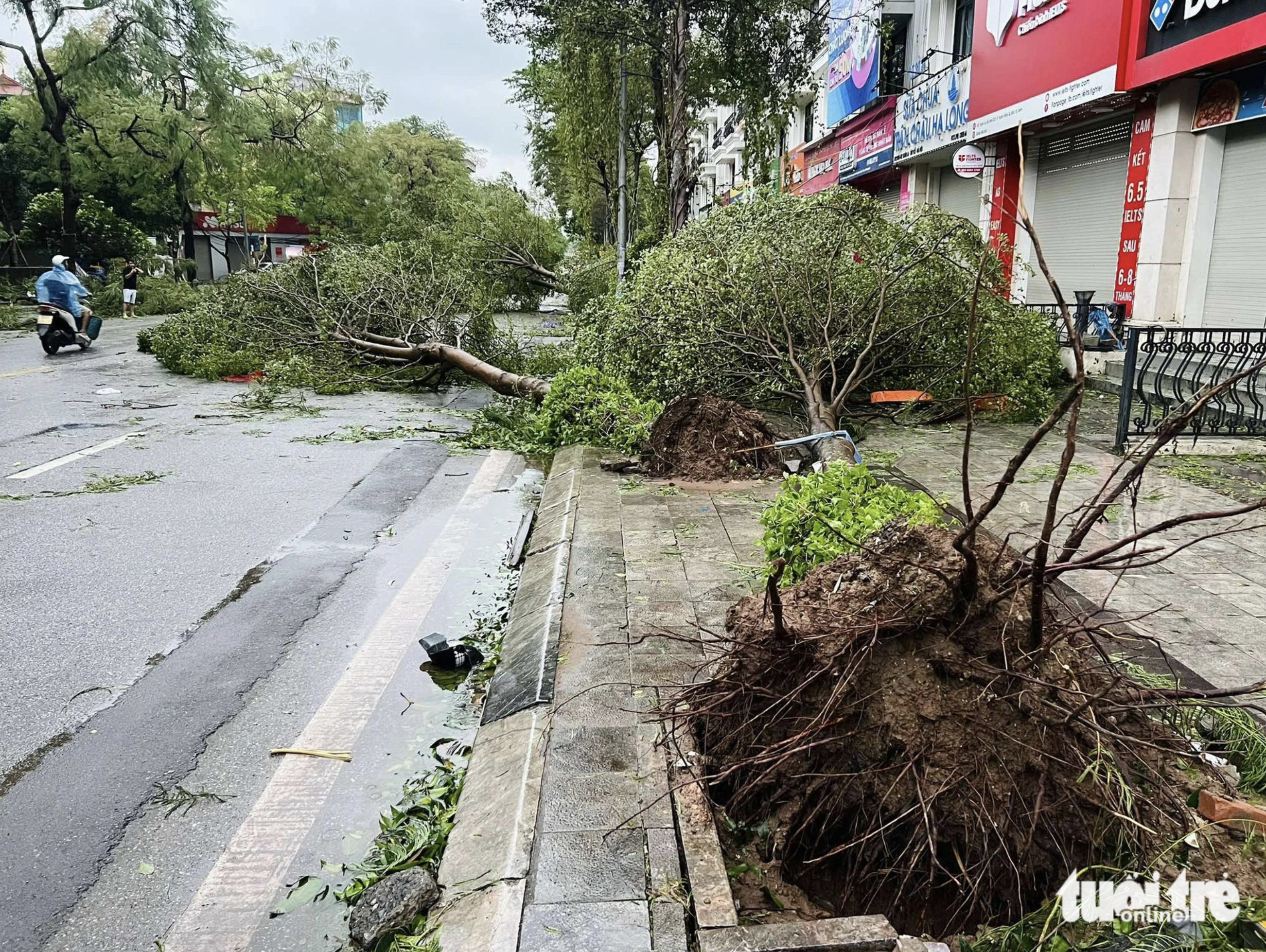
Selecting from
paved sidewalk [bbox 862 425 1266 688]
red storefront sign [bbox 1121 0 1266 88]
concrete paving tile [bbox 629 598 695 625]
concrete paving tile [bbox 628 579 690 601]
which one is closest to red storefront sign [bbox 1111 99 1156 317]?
red storefront sign [bbox 1121 0 1266 88]

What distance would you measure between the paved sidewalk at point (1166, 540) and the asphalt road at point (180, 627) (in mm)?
3146

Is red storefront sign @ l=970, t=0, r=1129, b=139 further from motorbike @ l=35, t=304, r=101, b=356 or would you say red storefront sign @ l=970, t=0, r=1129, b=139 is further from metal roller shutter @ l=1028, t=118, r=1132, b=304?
motorbike @ l=35, t=304, r=101, b=356

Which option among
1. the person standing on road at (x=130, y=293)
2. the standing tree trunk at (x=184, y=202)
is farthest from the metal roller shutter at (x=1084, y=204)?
the standing tree trunk at (x=184, y=202)

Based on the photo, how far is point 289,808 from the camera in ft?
11.6

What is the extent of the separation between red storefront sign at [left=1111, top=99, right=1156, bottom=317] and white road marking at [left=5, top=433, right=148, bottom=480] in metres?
13.5

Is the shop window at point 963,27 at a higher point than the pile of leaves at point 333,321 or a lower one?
higher

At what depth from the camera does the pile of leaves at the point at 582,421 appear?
8.84 m

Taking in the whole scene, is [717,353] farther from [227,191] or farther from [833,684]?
[227,191]

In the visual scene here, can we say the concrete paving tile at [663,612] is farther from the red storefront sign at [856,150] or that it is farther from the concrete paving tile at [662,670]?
the red storefront sign at [856,150]

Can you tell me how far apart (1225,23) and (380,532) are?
1165 cm

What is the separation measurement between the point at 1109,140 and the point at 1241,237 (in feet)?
11.6

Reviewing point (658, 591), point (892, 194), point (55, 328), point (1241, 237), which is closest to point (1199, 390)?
point (1241, 237)

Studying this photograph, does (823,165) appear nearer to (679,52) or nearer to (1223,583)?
(679,52)

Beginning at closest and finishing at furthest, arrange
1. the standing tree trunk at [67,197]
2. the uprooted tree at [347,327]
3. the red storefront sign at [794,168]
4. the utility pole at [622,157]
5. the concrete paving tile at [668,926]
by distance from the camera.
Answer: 1. the concrete paving tile at [668,926]
2. the uprooted tree at [347,327]
3. the utility pole at [622,157]
4. the standing tree trunk at [67,197]
5. the red storefront sign at [794,168]
